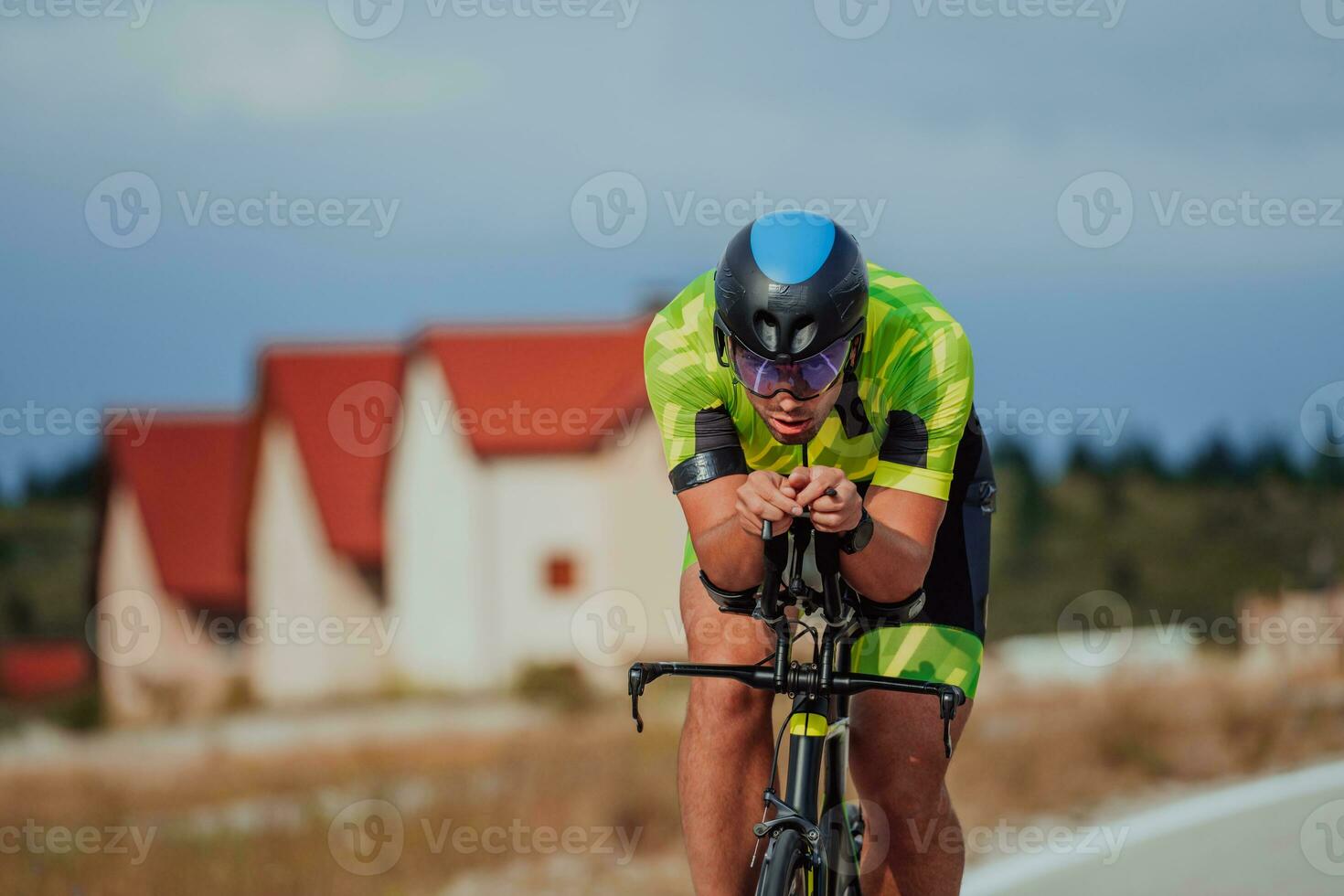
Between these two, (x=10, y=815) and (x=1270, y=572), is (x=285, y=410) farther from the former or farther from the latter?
(x=10, y=815)

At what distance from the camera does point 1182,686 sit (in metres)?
13.0

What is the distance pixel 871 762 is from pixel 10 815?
1033 centimetres

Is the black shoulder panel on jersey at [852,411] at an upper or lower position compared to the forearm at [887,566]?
upper

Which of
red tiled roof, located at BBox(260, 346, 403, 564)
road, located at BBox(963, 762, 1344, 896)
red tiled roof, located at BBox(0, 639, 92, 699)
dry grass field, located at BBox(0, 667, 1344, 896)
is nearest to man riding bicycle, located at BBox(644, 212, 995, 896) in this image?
road, located at BBox(963, 762, 1344, 896)

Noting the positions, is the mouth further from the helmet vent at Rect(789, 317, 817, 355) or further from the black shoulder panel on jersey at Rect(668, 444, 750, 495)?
the black shoulder panel on jersey at Rect(668, 444, 750, 495)

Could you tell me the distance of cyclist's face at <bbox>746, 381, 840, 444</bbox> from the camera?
12.3 ft

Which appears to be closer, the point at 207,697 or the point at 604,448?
the point at 604,448

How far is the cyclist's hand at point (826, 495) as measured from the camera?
11.4 ft

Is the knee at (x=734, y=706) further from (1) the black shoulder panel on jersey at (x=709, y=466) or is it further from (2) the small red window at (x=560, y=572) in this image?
(2) the small red window at (x=560, y=572)

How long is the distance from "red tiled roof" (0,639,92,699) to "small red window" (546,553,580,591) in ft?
129

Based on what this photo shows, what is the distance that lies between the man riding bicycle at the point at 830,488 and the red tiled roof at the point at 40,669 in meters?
73.4

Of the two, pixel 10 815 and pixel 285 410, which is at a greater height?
pixel 285 410

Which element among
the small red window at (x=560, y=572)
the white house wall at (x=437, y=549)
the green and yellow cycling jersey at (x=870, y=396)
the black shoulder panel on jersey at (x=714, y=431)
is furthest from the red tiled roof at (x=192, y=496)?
the black shoulder panel on jersey at (x=714, y=431)

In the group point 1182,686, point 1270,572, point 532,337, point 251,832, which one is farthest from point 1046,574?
point 251,832
